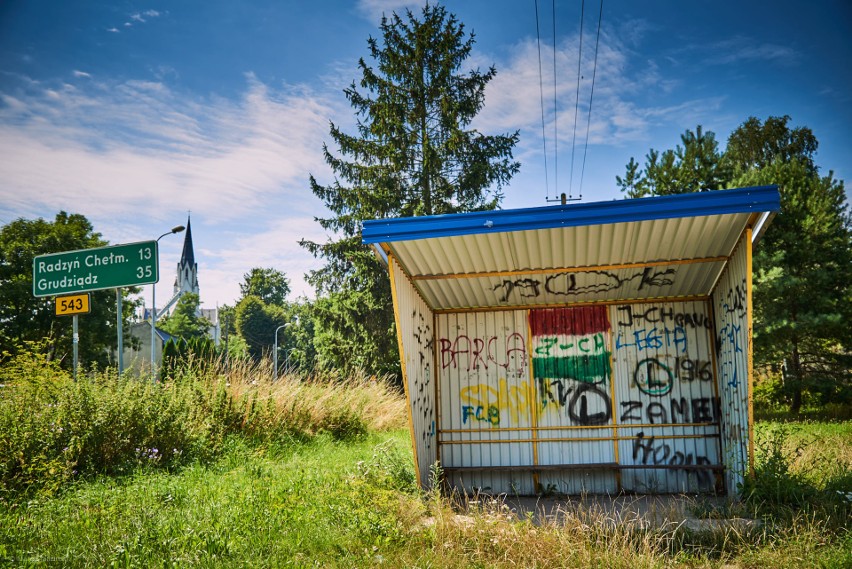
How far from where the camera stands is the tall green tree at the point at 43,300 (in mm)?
24719

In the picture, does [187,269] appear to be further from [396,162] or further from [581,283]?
[581,283]

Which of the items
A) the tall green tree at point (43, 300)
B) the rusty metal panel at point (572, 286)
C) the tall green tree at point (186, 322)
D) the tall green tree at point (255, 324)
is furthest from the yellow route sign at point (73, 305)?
the tall green tree at point (255, 324)

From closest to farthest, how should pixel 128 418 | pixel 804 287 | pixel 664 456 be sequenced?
pixel 128 418, pixel 664 456, pixel 804 287

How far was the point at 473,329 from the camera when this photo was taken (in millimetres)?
9383

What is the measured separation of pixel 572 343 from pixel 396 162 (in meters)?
14.2

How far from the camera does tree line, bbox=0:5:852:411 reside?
16359 millimetres

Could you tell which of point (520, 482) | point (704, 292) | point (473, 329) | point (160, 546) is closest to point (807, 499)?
point (704, 292)

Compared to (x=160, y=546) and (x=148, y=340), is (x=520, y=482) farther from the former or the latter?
(x=148, y=340)

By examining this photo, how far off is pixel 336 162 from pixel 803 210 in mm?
15451

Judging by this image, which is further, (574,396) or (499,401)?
(499,401)

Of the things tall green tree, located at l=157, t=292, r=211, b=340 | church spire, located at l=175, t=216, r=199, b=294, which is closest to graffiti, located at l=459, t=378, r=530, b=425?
tall green tree, located at l=157, t=292, r=211, b=340

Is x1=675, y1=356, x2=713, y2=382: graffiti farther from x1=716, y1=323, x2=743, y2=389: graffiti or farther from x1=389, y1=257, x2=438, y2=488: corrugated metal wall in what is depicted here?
x1=389, y1=257, x2=438, y2=488: corrugated metal wall

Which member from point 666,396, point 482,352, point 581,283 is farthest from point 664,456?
point 482,352

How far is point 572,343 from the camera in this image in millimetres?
9234
